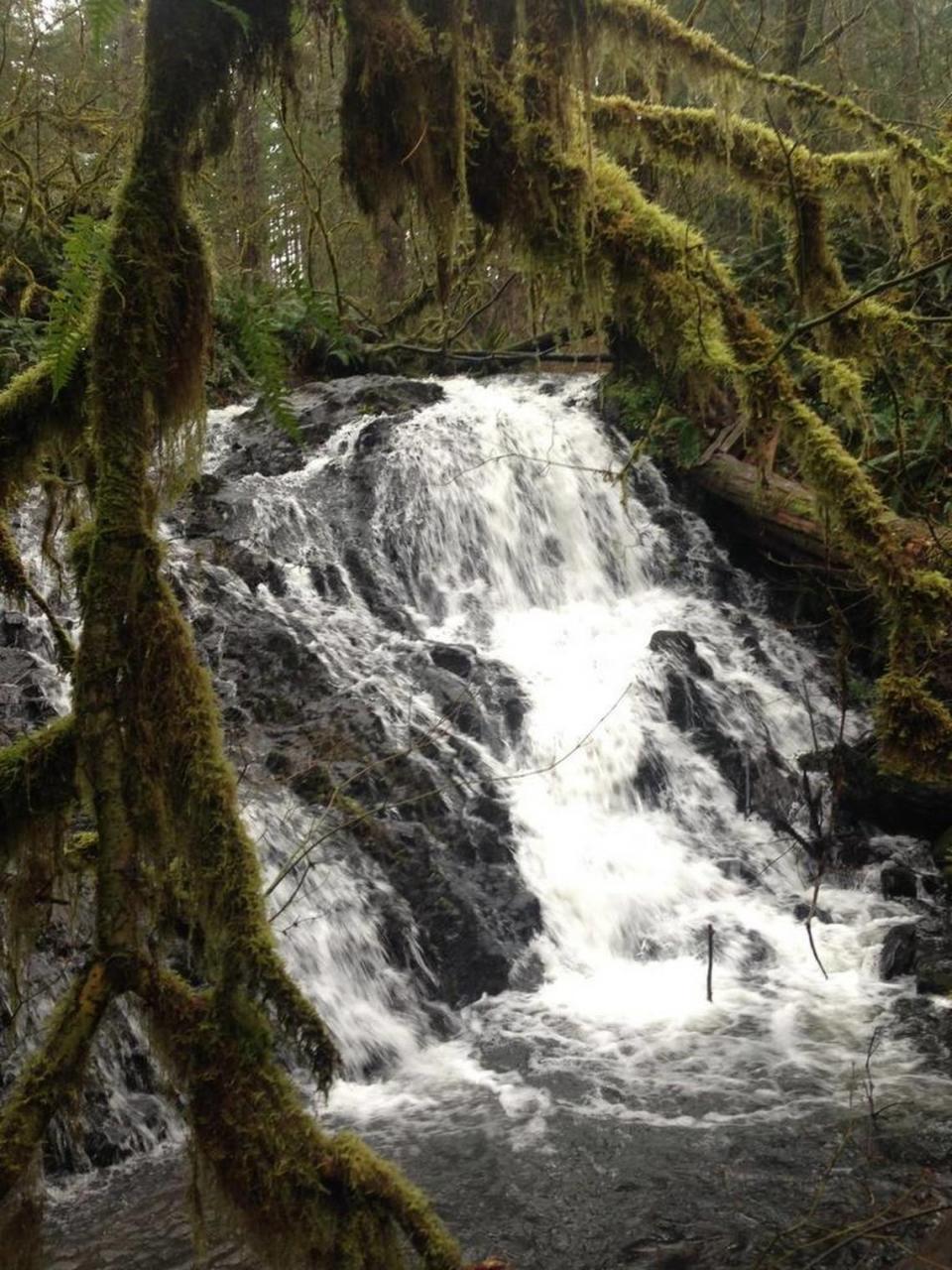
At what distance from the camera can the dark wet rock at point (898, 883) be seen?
8570 millimetres

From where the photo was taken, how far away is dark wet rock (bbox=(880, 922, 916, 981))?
741 centimetres

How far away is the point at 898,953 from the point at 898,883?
1221 mm

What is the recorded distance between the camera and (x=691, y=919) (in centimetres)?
830

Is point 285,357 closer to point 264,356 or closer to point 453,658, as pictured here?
point 264,356

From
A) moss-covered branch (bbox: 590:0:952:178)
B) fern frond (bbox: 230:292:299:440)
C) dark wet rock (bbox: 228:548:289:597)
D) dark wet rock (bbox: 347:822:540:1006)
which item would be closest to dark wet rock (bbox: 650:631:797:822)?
dark wet rock (bbox: 347:822:540:1006)

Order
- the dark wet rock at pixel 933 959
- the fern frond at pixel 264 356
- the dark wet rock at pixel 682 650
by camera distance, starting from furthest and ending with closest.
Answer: the dark wet rock at pixel 682 650, the dark wet rock at pixel 933 959, the fern frond at pixel 264 356

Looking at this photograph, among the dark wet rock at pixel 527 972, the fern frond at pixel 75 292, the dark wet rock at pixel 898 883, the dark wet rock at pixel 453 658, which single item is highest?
the fern frond at pixel 75 292

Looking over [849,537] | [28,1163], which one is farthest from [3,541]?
[849,537]

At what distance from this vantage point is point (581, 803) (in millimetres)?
9367

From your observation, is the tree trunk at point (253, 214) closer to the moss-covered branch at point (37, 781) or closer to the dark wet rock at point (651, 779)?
the dark wet rock at point (651, 779)

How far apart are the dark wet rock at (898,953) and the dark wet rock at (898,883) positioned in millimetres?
885

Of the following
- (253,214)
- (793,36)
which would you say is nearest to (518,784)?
(253,214)

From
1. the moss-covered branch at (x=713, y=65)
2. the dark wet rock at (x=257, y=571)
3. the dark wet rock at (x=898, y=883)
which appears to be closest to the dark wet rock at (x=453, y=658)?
the dark wet rock at (x=257, y=571)

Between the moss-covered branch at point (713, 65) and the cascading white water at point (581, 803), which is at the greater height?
the moss-covered branch at point (713, 65)
